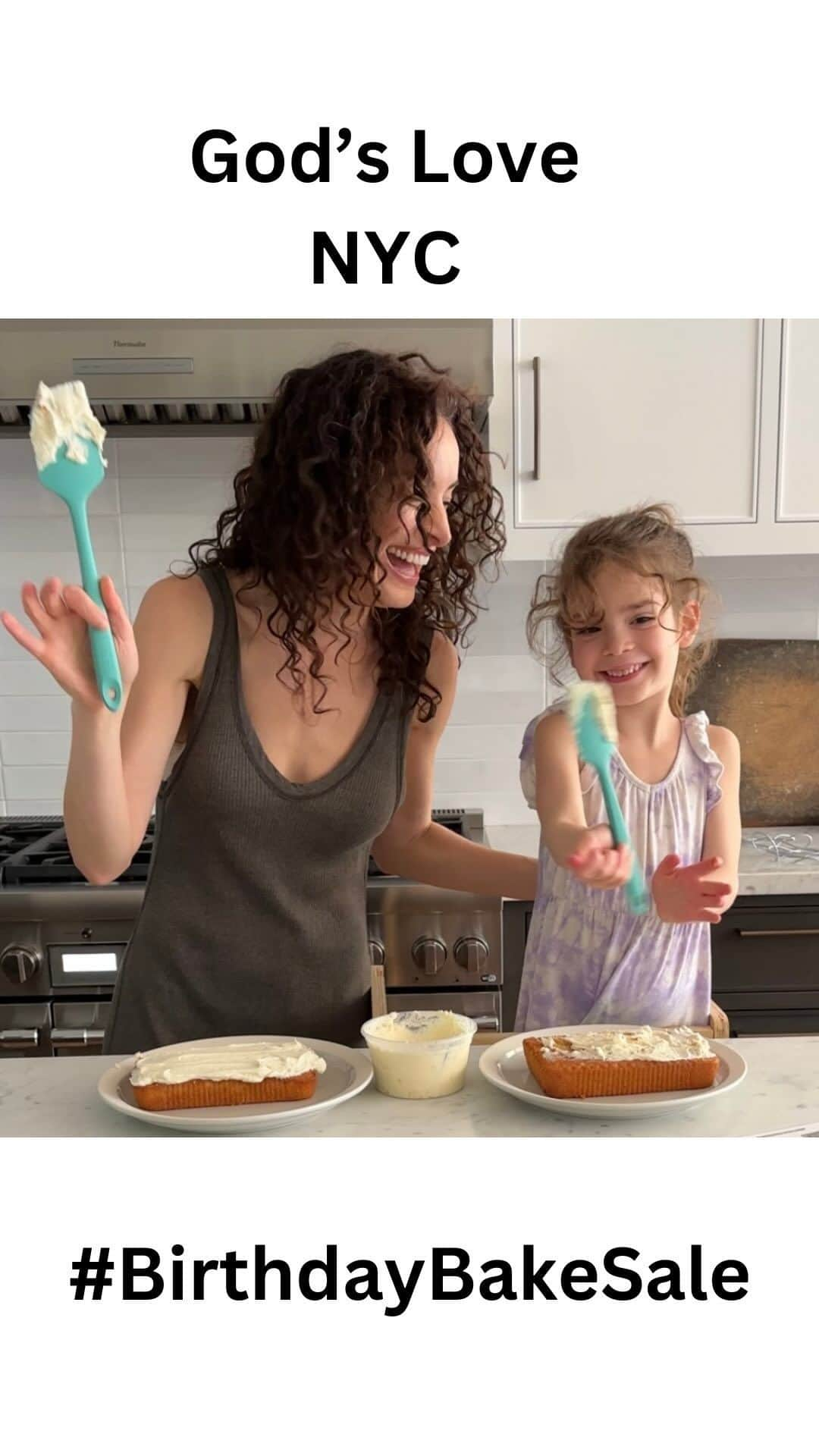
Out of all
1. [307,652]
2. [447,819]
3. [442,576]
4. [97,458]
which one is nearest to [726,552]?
[447,819]

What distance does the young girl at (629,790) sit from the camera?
1.42 m

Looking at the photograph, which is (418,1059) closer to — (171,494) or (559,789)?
(559,789)

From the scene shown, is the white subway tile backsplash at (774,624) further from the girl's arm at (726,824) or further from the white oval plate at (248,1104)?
the white oval plate at (248,1104)

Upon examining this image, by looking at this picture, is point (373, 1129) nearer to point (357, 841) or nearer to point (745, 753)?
point (357, 841)

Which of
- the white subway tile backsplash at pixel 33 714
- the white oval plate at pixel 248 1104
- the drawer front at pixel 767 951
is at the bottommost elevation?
the drawer front at pixel 767 951

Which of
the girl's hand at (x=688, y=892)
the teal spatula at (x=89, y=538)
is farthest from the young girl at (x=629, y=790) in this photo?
the teal spatula at (x=89, y=538)

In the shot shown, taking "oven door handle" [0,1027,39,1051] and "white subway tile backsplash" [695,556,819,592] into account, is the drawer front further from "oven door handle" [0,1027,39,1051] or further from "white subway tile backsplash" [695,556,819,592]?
"oven door handle" [0,1027,39,1051]

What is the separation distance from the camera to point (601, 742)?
1.16 meters

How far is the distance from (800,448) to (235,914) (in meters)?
1.67

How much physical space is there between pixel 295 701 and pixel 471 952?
3.35 feet

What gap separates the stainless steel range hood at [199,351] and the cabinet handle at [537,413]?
129 mm

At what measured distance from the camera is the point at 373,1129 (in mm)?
1043

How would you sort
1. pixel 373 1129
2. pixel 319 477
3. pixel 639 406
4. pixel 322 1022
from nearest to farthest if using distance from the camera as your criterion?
pixel 373 1129 < pixel 319 477 < pixel 322 1022 < pixel 639 406

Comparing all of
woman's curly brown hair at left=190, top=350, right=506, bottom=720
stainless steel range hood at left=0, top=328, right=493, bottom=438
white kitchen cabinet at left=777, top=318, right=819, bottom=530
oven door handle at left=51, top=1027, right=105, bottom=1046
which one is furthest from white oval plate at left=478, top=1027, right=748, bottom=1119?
white kitchen cabinet at left=777, top=318, right=819, bottom=530
